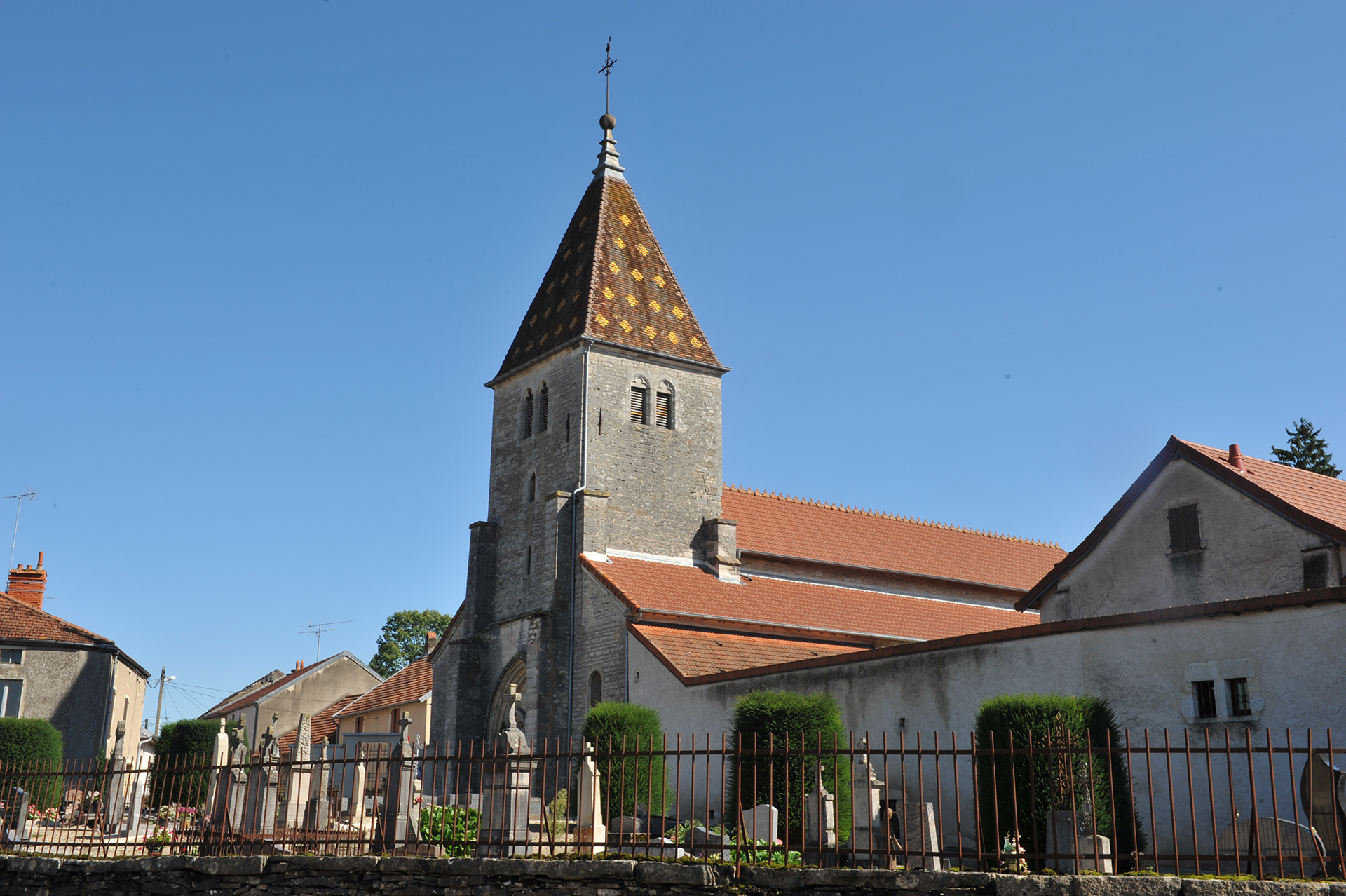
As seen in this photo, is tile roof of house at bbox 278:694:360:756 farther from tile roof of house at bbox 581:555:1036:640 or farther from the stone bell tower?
tile roof of house at bbox 581:555:1036:640

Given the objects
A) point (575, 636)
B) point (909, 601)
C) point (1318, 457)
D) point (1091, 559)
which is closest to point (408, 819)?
point (1091, 559)

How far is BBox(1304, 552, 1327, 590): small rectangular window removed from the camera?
17.8m

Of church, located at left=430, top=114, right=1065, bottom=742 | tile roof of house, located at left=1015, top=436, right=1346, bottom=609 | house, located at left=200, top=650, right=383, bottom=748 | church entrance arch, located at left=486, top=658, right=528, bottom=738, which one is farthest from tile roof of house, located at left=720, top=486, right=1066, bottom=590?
house, located at left=200, top=650, right=383, bottom=748

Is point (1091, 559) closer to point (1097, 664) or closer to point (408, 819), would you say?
point (1097, 664)

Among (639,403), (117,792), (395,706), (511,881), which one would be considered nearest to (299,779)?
(117,792)

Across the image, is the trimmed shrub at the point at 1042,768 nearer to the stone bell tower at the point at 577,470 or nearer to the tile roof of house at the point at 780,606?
the tile roof of house at the point at 780,606

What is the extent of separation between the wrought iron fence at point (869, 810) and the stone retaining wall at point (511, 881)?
23cm

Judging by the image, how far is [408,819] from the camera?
1312cm

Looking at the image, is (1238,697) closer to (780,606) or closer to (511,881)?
(511,881)

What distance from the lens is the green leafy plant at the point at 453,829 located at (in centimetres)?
1263

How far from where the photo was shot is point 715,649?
25.9 m

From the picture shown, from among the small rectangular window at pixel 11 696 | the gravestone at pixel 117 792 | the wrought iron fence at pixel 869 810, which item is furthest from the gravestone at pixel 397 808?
the small rectangular window at pixel 11 696

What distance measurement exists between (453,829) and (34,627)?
2671 centimetres

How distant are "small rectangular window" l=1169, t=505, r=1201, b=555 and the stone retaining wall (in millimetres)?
12237
